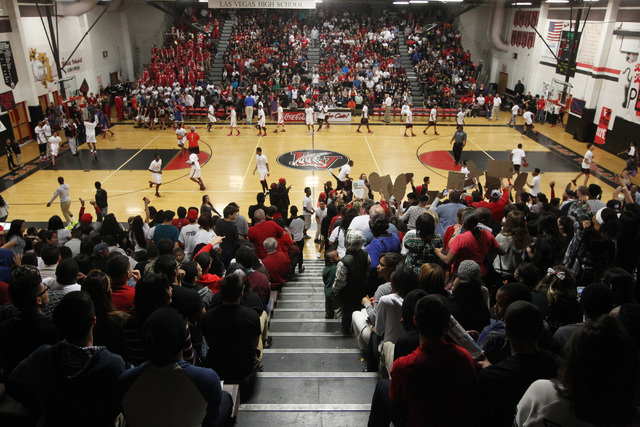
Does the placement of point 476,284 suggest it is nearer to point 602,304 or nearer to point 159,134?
point 602,304

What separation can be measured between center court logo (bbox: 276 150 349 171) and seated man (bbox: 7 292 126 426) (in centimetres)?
1443

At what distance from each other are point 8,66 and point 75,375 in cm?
2053

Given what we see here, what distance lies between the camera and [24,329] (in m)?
2.97

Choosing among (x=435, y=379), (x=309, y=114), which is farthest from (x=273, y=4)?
(x=435, y=379)

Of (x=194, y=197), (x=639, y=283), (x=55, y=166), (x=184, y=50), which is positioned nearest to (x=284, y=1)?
(x=194, y=197)

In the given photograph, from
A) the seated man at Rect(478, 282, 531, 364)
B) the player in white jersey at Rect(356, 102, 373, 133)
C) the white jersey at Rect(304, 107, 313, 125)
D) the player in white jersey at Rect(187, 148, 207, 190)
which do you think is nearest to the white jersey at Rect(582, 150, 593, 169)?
the player in white jersey at Rect(356, 102, 373, 133)

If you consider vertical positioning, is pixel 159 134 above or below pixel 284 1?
below

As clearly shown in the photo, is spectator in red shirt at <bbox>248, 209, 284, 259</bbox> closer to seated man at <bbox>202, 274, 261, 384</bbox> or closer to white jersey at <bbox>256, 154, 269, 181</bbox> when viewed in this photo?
seated man at <bbox>202, 274, 261, 384</bbox>

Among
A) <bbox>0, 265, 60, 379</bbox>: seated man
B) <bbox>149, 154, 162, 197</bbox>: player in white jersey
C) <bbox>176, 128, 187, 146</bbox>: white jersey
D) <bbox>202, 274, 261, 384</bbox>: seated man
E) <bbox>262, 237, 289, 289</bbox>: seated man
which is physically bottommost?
<bbox>149, 154, 162, 197</bbox>: player in white jersey

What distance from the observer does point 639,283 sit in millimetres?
4645

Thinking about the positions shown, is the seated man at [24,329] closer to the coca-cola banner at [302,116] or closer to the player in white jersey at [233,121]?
the player in white jersey at [233,121]

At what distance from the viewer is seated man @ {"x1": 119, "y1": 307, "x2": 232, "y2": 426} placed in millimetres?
2443

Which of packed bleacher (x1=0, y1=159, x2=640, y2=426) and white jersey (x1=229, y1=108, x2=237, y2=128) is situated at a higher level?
packed bleacher (x1=0, y1=159, x2=640, y2=426)

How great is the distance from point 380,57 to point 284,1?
11.7 metres
